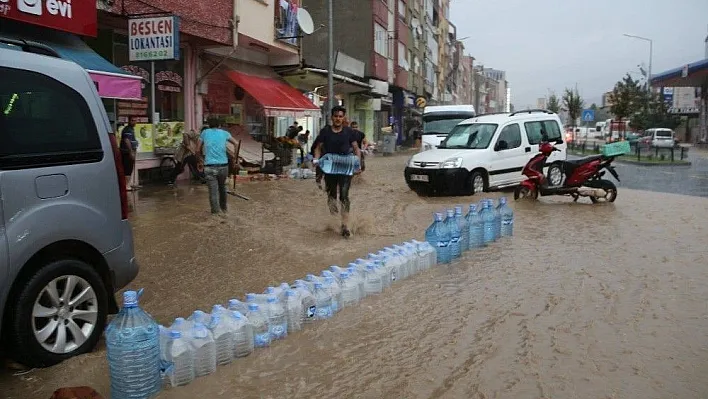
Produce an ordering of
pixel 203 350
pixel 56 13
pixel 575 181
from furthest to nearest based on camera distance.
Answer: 1. pixel 575 181
2. pixel 56 13
3. pixel 203 350

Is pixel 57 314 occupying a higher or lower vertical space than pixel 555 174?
lower

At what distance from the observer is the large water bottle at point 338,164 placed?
8289 mm

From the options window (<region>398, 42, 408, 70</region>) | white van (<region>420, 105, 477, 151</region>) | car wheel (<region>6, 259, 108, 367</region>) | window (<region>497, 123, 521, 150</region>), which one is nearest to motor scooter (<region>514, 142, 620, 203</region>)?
window (<region>497, 123, 521, 150</region>)

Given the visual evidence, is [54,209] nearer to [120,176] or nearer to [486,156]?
[120,176]

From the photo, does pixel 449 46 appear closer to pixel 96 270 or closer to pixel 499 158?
pixel 499 158

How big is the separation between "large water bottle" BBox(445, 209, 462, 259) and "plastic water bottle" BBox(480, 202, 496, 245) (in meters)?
0.95

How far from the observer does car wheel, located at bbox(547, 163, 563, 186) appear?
1410cm

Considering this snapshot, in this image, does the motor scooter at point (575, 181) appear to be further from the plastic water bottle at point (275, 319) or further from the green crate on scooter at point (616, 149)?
the plastic water bottle at point (275, 319)

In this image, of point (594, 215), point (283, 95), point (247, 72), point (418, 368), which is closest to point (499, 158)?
point (594, 215)

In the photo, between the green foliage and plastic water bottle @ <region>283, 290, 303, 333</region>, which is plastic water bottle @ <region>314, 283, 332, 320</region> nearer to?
plastic water bottle @ <region>283, 290, 303, 333</region>

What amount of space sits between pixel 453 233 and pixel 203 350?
4.01 m

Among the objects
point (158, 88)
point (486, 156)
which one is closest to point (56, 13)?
point (158, 88)

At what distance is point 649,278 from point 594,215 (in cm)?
479

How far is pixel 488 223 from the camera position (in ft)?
27.3
